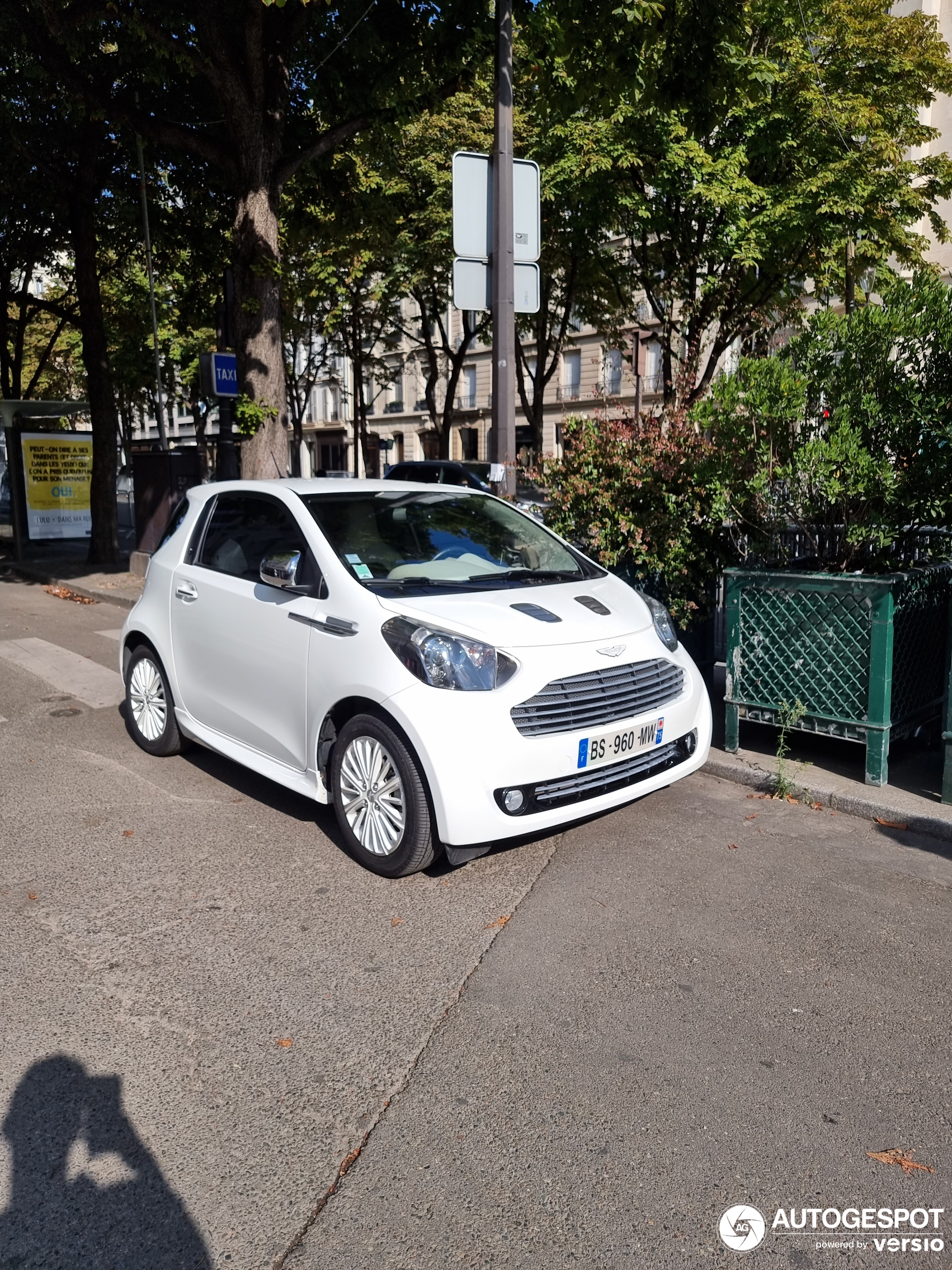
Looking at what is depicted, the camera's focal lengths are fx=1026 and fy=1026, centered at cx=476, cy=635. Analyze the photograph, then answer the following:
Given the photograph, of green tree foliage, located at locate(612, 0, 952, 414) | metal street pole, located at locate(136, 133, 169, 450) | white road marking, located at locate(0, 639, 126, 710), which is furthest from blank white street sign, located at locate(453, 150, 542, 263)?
green tree foliage, located at locate(612, 0, 952, 414)

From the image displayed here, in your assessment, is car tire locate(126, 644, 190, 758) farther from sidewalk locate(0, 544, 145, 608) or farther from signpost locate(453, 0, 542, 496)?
sidewalk locate(0, 544, 145, 608)

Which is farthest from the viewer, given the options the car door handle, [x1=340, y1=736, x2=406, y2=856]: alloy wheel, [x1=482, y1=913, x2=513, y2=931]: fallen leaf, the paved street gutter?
the paved street gutter

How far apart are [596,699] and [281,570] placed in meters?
1.57

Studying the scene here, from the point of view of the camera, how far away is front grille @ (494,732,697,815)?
13.6 ft

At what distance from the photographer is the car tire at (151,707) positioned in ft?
19.3

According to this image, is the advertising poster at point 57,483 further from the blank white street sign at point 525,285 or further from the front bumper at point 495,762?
the front bumper at point 495,762

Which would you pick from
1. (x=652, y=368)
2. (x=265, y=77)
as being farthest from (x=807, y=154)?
(x=652, y=368)

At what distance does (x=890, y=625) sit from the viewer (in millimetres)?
5188

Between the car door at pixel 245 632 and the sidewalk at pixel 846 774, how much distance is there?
2496 millimetres

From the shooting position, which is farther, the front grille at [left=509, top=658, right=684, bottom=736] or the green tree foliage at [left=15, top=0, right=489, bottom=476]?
the green tree foliage at [left=15, top=0, right=489, bottom=476]

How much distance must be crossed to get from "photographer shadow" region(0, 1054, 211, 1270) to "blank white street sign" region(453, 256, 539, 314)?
20.4 feet

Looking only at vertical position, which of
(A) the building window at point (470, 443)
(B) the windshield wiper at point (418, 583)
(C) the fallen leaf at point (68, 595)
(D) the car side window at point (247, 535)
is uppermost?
(A) the building window at point (470, 443)

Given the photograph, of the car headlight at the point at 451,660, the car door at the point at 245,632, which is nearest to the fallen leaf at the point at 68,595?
the car door at the point at 245,632

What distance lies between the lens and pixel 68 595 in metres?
13.7
